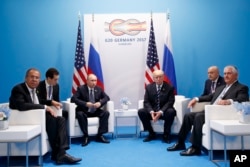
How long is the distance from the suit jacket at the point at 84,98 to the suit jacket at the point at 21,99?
1.46 m

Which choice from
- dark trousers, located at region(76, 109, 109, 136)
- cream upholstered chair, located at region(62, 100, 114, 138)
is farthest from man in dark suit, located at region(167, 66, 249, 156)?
cream upholstered chair, located at region(62, 100, 114, 138)

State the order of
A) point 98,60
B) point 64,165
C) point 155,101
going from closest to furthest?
point 64,165, point 155,101, point 98,60

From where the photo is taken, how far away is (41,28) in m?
7.68

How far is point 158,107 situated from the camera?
6375mm

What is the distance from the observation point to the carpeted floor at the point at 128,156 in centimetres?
445

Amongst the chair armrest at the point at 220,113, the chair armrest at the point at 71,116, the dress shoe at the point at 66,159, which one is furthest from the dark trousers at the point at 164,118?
the dress shoe at the point at 66,159

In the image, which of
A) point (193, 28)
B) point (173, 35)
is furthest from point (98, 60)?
point (193, 28)

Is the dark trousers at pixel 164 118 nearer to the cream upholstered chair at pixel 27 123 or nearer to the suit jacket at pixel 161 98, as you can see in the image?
the suit jacket at pixel 161 98

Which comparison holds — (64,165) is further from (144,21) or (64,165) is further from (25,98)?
(144,21)

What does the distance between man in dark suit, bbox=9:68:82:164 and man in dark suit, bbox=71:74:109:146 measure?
1041 millimetres

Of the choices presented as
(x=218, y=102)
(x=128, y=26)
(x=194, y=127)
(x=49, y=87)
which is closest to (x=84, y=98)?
(x=49, y=87)

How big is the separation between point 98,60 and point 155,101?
1.79 meters

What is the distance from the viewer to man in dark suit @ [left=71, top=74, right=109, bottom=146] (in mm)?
5965

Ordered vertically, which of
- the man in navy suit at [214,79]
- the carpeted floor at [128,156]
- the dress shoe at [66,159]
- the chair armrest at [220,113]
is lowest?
the carpeted floor at [128,156]
